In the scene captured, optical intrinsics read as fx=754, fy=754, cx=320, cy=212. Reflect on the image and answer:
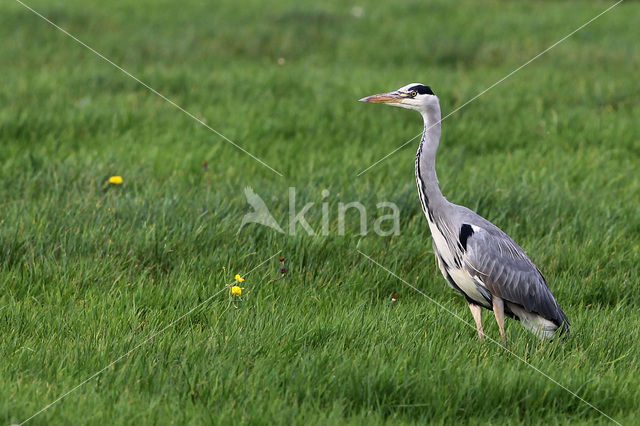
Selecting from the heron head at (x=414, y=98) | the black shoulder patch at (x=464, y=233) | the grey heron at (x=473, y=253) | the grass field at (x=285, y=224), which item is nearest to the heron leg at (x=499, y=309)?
the grey heron at (x=473, y=253)

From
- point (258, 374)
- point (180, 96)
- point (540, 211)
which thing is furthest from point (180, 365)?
point (180, 96)

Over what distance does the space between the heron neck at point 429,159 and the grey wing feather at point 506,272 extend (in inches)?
11.8

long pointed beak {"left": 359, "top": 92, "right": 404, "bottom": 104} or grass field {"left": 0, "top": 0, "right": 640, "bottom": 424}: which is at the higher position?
long pointed beak {"left": 359, "top": 92, "right": 404, "bottom": 104}

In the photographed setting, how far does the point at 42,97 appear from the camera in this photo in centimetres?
820

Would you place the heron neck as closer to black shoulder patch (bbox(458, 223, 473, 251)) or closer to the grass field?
black shoulder patch (bbox(458, 223, 473, 251))

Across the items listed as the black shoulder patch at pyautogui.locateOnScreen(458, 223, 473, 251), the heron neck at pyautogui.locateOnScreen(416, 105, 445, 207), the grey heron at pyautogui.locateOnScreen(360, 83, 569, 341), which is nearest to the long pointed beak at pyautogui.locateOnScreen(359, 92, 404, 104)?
the grey heron at pyautogui.locateOnScreen(360, 83, 569, 341)

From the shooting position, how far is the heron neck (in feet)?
13.2

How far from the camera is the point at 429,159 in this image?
402 centimetres

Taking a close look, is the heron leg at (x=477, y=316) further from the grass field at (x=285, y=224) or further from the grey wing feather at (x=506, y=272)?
the grey wing feather at (x=506, y=272)

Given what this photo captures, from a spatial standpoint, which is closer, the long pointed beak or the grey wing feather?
the grey wing feather

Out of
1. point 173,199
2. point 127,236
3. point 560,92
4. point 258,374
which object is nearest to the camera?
point 258,374

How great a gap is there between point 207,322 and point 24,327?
0.97 m

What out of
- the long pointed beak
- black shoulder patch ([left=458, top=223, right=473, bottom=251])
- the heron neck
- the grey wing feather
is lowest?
the grey wing feather

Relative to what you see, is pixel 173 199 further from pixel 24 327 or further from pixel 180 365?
pixel 180 365
